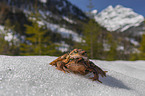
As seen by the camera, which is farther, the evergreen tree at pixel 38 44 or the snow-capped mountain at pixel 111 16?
the evergreen tree at pixel 38 44

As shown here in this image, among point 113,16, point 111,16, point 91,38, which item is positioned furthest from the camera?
point 113,16

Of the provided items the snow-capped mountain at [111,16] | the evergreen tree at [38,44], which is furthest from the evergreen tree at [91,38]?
the evergreen tree at [38,44]

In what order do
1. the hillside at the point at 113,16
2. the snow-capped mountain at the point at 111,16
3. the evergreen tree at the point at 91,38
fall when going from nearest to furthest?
Result: the snow-capped mountain at the point at 111,16
the hillside at the point at 113,16
the evergreen tree at the point at 91,38

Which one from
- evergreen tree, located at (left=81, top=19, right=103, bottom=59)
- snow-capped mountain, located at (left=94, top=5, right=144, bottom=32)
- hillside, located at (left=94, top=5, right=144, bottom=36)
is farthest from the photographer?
evergreen tree, located at (left=81, top=19, right=103, bottom=59)

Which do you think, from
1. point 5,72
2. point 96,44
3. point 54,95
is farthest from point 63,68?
point 96,44

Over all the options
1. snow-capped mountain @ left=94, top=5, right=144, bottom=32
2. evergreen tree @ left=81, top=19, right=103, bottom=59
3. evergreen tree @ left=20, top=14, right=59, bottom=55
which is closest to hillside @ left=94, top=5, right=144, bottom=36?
snow-capped mountain @ left=94, top=5, right=144, bottom=32

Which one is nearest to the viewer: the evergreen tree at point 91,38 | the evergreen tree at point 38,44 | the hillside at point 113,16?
the hillside at point 113,16

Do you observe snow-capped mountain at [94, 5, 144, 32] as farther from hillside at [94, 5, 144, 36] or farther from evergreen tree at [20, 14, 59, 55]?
evergreen tree at [20, 14, 59, 55]

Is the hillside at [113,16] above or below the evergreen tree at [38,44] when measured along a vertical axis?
above

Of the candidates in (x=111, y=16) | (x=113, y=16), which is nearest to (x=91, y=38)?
(x=111, y=16)

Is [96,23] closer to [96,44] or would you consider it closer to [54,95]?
[96,44]

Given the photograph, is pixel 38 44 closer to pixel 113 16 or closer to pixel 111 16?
pixel 111 16

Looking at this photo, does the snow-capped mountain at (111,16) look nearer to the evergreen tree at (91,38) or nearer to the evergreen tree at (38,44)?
the evergreen tree at (91,38)
